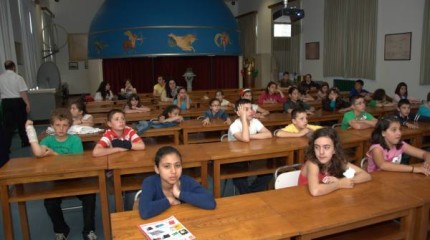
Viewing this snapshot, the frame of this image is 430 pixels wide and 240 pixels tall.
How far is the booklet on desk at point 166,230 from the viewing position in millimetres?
1738

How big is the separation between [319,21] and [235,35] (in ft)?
12.9

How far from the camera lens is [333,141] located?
2.51 meters

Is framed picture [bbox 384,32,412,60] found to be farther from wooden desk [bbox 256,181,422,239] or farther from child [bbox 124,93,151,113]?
wooden desk [bbox 256,181,422,239]

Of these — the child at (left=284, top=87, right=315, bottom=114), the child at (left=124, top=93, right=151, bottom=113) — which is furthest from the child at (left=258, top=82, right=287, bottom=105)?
the child at (left=124, top=93, right=151, bottom=113)

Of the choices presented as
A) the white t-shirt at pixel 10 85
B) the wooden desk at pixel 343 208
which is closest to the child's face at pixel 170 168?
the wooden desk at pixel 343 208

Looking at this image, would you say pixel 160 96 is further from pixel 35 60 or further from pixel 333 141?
pixel 333 141

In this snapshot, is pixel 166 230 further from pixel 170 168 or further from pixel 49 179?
pixel 49 179

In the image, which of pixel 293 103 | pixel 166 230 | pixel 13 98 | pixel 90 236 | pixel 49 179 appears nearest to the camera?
pixel 166 230

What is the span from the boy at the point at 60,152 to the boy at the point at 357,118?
323cm

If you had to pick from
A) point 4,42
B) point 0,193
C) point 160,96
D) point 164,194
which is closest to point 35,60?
point 4,42

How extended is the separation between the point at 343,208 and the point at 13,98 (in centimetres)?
710

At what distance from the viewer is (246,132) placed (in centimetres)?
366

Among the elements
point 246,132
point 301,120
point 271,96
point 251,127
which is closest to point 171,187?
point 246,132

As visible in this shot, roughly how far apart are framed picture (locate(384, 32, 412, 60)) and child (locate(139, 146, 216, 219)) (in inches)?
346
